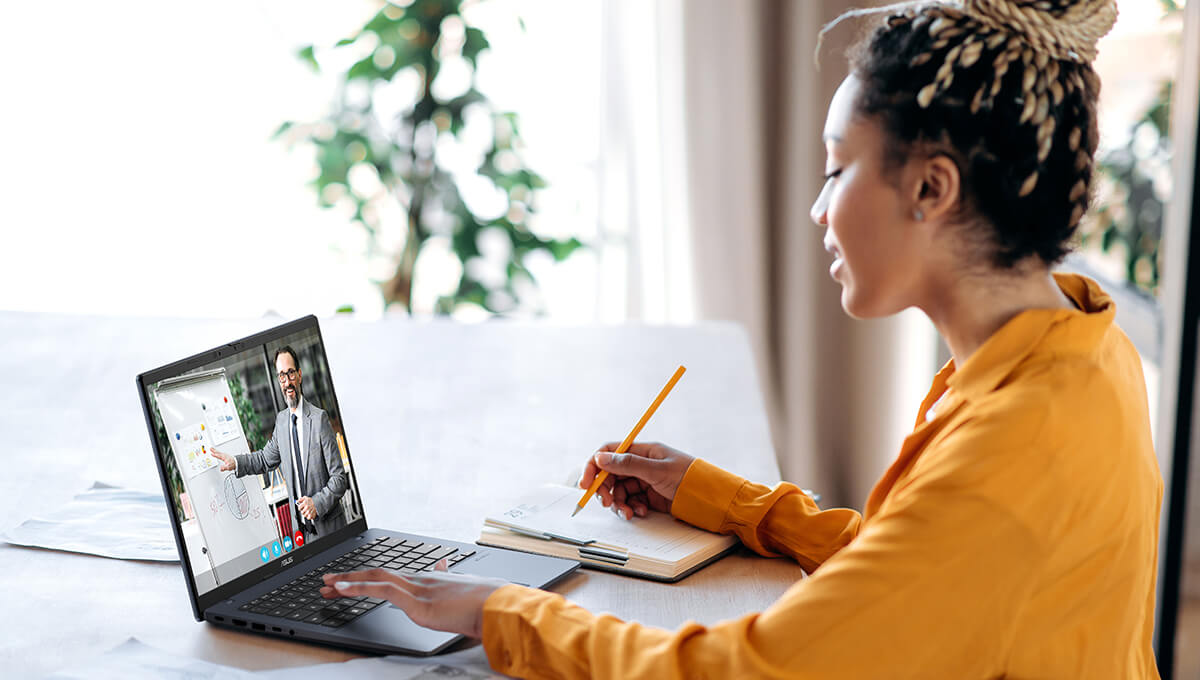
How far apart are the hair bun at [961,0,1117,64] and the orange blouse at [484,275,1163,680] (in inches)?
7.8

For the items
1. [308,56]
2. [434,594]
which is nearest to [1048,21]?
[434,594]

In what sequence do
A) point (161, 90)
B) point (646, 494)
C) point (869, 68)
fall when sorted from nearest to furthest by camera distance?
1. point (869, 68)
2. point (646, 494)
3. point (161, 90)

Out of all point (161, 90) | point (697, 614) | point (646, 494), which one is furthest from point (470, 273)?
point (697, 614)

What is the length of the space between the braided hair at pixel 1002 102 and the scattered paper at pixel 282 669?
0.52m

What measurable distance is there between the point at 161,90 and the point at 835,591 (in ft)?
7.86

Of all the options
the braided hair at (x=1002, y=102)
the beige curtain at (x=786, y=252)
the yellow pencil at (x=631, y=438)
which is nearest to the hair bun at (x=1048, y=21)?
the braided hair at (x=1002, y=102)

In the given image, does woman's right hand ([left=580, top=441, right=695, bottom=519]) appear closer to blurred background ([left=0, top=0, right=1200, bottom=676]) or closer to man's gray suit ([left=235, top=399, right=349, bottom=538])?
man's gray suit ([left=235, top=399, right=349, bottom=538])

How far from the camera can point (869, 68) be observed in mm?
834

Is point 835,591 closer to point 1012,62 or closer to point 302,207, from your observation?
point 1012,62

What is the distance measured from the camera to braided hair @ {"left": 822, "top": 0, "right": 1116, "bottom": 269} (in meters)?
0.78

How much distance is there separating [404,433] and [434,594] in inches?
23.1

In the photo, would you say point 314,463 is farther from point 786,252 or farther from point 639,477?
point 786,252

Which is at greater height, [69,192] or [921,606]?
[69,192]

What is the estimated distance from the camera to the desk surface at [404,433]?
0.96 metres
